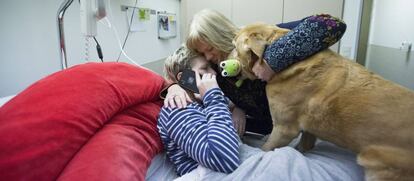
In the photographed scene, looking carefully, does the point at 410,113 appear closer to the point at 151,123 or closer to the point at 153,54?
the point at 151,123

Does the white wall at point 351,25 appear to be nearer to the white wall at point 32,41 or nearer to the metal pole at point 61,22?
the white wall at point 32,41

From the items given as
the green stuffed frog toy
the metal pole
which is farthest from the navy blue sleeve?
the metal pole

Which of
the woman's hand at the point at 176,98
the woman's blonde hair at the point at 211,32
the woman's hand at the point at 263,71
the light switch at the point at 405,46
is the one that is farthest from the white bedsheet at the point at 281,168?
the light switch at the point at 405,46

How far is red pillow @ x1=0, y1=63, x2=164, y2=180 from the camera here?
61cm

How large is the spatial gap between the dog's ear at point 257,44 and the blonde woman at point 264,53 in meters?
0.02

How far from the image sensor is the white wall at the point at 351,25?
261cm

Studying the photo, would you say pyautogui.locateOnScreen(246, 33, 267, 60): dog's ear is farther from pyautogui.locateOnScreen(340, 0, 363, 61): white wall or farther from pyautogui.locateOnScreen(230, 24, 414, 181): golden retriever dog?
pyautogui.locateOnScreen(340, 0, 363, 61): white wall

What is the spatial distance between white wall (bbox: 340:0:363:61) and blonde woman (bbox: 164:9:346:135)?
1584 mm

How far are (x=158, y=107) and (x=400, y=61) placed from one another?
266 cm

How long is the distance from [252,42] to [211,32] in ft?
0.56

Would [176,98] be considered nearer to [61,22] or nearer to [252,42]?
[252,42]

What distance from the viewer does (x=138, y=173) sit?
0.73m

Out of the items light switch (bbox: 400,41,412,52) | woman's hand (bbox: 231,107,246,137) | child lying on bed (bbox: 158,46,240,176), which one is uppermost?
light switch (bbox: 400,41,412,52)

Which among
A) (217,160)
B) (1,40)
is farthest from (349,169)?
(1,40)
